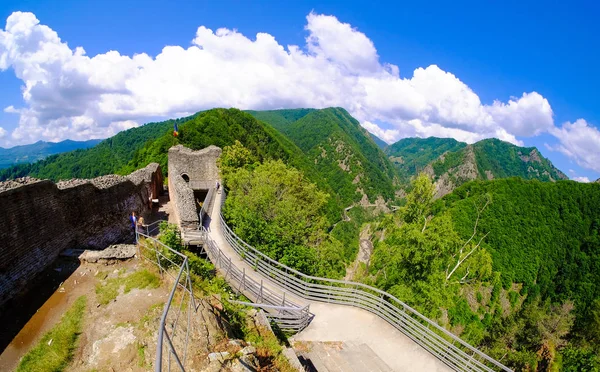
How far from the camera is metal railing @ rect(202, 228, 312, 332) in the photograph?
404 inches

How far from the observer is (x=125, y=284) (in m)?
8.96

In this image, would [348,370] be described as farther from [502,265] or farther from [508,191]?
[508,191]

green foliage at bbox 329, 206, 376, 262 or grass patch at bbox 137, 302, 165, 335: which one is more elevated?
grass patch at bbox 137, 302, 165, 335

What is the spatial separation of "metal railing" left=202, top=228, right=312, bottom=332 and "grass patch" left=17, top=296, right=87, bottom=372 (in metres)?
4.20

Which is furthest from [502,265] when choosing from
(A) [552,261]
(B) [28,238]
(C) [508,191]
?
(B) [28,238]

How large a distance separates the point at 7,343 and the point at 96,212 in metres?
7.15

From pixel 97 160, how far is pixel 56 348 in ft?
454

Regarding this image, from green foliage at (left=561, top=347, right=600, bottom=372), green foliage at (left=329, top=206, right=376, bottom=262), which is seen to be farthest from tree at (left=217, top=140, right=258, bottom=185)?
green foliage at (left=329, top=206, right=376, bottom=262)

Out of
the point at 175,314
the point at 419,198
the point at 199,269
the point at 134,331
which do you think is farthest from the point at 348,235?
the point at 134,331

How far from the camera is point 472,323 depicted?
37750 mm

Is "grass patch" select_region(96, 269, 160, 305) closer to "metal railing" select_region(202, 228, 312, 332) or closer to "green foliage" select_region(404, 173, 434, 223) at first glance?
"metal railing" select_region(202, 228, 312, 332)

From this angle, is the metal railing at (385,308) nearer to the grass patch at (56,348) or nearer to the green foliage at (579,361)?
the grass patch at (56,348)

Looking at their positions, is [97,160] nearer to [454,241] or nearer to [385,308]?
[454,241]

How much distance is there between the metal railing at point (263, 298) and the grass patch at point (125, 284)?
2857 mm
